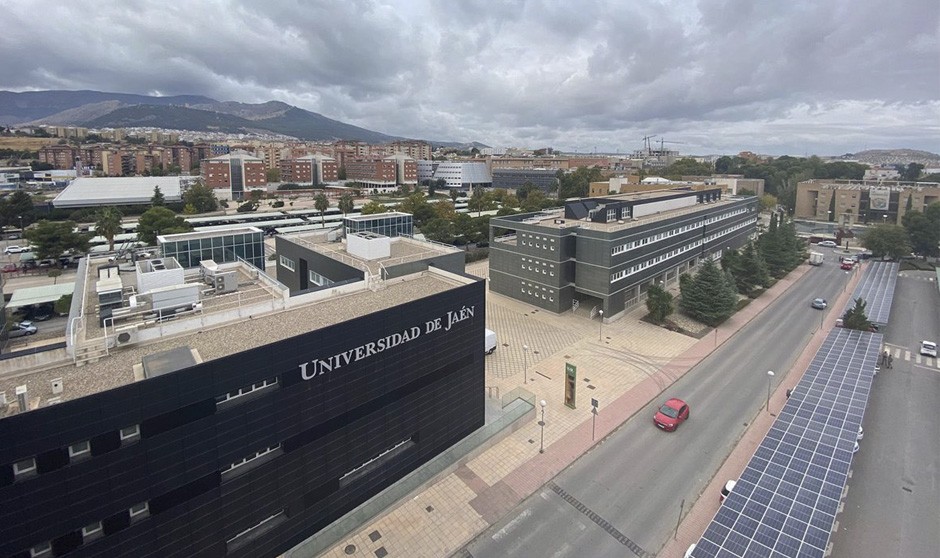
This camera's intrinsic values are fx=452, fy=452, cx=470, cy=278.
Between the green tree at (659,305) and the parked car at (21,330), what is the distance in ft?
158

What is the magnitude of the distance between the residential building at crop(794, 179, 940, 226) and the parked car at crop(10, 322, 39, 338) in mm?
114269

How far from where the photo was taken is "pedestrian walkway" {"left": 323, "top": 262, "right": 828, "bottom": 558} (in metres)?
16.7

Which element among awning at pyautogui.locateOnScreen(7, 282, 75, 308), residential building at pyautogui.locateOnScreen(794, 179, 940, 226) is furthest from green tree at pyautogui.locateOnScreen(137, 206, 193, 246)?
residential building at pyautogui.locateOnScreen(794, 179, 940, 226)

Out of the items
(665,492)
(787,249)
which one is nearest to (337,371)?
(665,492)

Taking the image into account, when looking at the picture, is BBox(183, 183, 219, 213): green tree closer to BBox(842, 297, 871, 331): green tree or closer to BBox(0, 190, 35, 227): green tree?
BBox(0, 190, 35, 227): green tree

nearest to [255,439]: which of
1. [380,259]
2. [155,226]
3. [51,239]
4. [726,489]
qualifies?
[380,259]

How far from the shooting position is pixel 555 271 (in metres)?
38.9

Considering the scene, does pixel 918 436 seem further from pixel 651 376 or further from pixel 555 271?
pixel 555 271

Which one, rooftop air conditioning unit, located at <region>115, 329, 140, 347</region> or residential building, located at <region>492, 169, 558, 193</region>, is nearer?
rooftop air conditioning unit, located at <region>115, 329, 140, 347</region>

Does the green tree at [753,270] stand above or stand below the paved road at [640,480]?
above

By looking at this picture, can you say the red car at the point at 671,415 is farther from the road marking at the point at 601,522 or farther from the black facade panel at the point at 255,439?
the black facade panel at the point at 255,439

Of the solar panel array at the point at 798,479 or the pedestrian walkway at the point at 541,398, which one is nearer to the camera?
the solar panel array at the point at 798,479

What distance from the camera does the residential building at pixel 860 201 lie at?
257 feet

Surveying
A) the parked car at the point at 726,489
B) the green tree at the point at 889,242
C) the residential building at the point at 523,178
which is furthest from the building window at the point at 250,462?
the residential building at the point at 523,178
